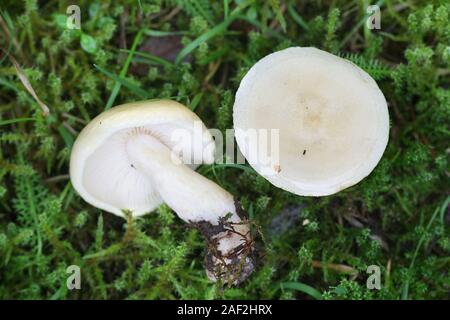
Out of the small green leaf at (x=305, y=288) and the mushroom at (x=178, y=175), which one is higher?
the mushroom at (x=178, y=175)

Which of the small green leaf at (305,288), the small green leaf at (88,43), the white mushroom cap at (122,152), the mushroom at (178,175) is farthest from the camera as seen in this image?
the small green leaf at (88,43)

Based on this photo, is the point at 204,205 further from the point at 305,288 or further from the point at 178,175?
the point at 305,288

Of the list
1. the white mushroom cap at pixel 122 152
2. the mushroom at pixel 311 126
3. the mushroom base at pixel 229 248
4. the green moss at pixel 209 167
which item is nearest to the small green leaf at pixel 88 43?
the green moss at pixel 209 167

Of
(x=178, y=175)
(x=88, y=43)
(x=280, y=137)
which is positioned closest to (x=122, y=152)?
(x=178, y=175)

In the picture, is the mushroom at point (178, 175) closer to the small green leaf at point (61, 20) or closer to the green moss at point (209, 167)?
the green moss at point (209, 167)

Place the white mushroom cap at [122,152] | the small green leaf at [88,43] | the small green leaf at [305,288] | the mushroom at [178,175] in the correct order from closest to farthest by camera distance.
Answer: the white mushroom cap at [122,152], the mushroom at [178,175], the small green leaf at [305,288], the small green leaf at [88,43]

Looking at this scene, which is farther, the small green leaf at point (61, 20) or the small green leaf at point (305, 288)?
the small green leaf at point (61, 20)
